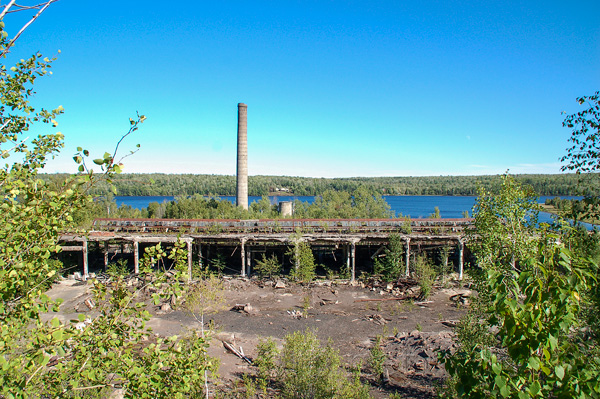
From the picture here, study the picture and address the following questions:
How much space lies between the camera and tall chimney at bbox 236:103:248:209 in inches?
1716

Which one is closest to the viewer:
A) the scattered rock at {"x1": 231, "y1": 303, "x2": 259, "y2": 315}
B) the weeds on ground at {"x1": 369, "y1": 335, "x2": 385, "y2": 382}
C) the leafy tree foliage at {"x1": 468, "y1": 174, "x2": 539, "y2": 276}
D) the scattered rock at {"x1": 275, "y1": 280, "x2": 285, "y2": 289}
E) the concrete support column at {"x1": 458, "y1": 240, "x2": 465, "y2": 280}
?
the leafy tree foliage at {"x1": 468, "y1": 174, "x2": 539, "y2": 276}

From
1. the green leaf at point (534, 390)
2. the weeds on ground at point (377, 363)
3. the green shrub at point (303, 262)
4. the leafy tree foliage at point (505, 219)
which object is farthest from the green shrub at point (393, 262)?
the green leaf at point (534, 390)

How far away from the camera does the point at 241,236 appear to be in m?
28.3

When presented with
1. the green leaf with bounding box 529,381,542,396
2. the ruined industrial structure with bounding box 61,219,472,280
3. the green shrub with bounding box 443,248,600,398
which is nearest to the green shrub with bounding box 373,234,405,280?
the ruined industrial structure with bounding box 61,219,472,280

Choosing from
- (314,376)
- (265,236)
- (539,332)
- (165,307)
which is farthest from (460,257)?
(539,332)

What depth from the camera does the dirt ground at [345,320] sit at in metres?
15.5

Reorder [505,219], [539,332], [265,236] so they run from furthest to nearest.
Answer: [265,236] → [505,219] → [539,332]

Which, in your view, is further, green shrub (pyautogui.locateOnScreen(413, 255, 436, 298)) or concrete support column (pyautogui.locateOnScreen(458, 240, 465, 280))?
concrete support column (pyautogui.locateOnScreen(458, 240, 465, 280))

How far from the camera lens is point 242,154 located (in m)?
44.2

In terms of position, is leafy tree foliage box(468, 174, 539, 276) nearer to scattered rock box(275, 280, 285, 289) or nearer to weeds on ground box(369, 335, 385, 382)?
weeds on ground box(369, 335, 385, 382)

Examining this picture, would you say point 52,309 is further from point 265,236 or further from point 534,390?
point 265,236

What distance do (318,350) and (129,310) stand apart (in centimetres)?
981

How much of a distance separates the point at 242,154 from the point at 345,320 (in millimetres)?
27839

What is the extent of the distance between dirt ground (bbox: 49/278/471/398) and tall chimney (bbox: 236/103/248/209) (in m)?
17.2
